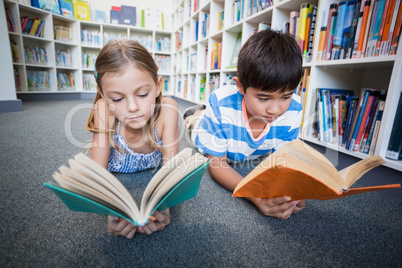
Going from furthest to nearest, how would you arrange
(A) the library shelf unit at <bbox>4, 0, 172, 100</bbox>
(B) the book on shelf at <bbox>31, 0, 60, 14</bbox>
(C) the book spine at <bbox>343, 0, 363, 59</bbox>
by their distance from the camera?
(B) the book on shelf at <bbox>31, 0, 60, 14</bbox> → (A) the library shelf unit at <bbox>4, 0, 172, 100</bbox> → (C) the book spine at <bbox>343, 0, 363, 59</bbox>

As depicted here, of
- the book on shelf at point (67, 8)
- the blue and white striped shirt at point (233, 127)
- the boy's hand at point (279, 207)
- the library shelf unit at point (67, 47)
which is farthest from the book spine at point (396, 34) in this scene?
the book on shelf at point (67, 8)

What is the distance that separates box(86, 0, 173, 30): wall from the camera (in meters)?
3.73

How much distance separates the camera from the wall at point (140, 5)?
147 inches

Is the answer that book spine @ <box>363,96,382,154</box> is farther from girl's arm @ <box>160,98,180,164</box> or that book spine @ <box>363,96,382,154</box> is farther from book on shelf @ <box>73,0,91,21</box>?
book on shelf @ <box>73,0,91,21</box>

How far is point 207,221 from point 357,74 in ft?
3.81

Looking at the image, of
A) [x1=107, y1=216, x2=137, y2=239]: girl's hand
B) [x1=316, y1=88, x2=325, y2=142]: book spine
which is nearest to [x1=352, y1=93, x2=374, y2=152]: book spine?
[x1=316, y1=88, x2=325, y2=142]: book spine

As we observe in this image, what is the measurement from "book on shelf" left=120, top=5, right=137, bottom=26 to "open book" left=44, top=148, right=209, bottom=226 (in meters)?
4.05

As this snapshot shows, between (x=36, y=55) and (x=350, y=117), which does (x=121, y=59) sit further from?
(x=36, y=55)

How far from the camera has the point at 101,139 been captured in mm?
694

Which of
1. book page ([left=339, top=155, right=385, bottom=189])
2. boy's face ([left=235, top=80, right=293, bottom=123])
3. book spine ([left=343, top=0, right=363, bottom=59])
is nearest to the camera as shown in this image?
book page ([left=339, top=155, right=385, bottom=189])

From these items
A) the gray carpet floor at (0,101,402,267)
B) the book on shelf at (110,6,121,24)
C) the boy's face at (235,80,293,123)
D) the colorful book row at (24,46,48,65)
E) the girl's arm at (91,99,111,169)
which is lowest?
the gray carpet floor at (0,101,402,267)

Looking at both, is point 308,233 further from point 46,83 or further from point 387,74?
point 46,83

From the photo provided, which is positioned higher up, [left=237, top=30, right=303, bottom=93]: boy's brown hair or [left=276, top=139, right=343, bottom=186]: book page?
[left=237, top=30, right=303, bottom=93]: boy's brown hair

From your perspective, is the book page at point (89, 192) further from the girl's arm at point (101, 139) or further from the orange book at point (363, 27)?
the orange book at point (363, 27)
